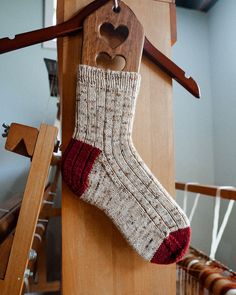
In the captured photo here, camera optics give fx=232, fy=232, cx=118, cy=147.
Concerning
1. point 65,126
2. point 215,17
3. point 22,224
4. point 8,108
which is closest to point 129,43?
point 65,126

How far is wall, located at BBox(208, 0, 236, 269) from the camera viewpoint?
145 centimetres

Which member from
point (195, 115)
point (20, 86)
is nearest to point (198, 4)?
point (195, 115)

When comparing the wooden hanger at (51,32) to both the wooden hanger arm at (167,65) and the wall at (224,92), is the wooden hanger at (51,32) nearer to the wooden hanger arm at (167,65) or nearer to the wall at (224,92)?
the wooden hanger arm at (167,65)

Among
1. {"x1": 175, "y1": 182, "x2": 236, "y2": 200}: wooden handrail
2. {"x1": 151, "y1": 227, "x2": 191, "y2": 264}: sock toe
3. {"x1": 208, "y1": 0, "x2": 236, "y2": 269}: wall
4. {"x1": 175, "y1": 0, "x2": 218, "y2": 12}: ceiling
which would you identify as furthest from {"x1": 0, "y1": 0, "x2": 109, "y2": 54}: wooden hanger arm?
{"x1": 175, "y1": 0, "x2": 218, "y2": 12}: ceiling

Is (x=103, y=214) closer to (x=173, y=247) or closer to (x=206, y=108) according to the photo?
(x=173, y=247)

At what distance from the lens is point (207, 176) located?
1.65 m

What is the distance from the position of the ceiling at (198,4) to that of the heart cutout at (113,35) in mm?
1458

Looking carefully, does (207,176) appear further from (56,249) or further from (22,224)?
(22,224)

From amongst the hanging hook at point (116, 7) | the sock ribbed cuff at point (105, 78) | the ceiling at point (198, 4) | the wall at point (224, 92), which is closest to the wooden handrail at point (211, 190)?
the sock ribbed cuff at point (105, 78)

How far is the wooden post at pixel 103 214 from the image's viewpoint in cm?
48

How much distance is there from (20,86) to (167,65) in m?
1.25

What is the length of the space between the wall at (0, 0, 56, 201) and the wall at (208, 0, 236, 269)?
113 centimetres

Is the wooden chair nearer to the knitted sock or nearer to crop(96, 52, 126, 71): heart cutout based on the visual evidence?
the knitted sock

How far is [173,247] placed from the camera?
1.42 ft
